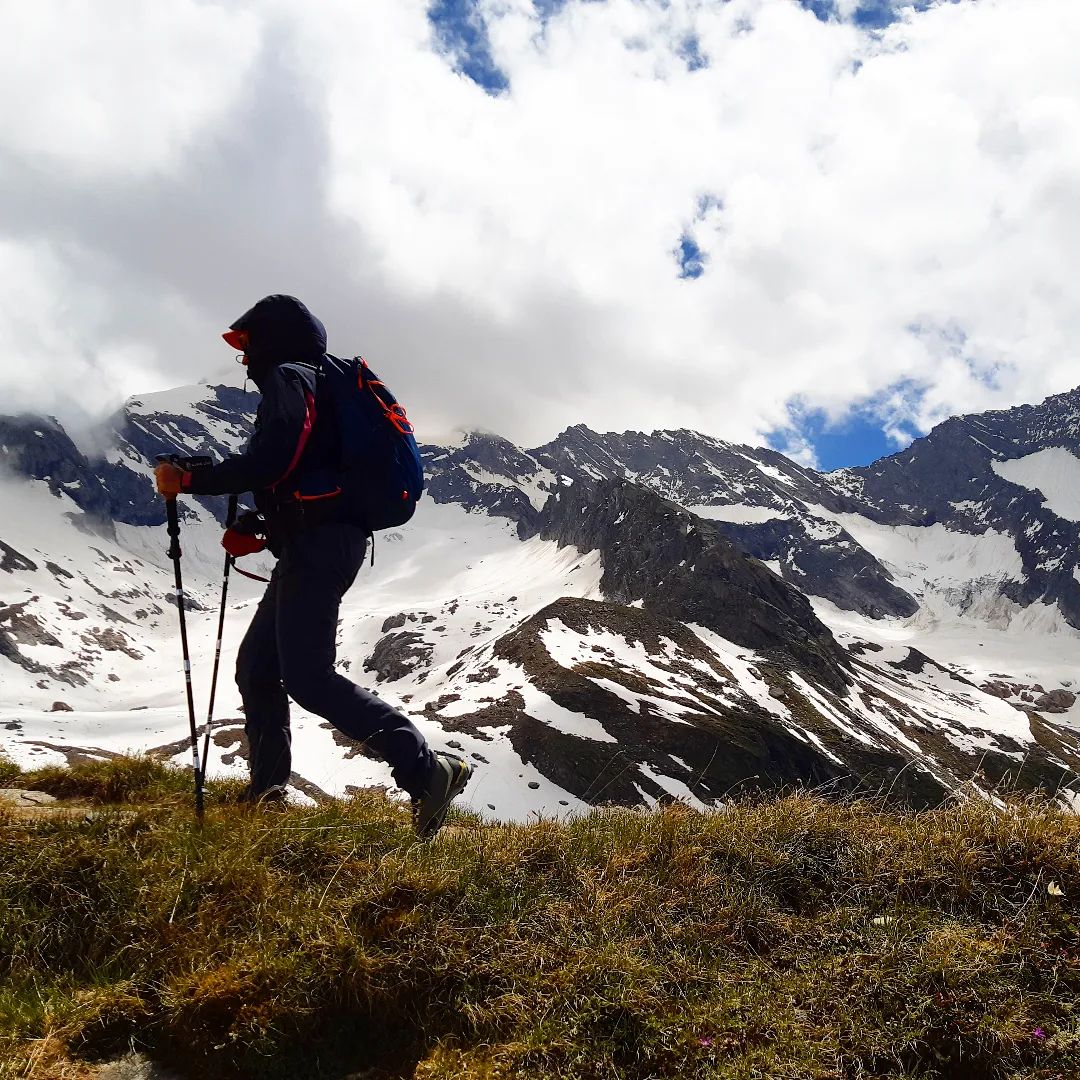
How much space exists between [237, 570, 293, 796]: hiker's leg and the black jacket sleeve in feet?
3.22

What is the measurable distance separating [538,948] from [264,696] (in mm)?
3101

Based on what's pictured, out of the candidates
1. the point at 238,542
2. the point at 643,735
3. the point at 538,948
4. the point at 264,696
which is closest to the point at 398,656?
the point at 643,735

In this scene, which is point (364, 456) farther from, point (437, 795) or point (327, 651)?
point (437, 795)

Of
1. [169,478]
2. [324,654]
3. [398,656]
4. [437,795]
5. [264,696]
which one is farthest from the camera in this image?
[398,656]

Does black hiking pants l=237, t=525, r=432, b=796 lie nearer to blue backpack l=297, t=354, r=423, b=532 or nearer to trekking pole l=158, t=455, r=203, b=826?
blue backpack l=297, t=354, r=423, b=532

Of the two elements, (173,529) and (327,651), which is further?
(173,529)

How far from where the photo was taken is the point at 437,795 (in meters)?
4.67

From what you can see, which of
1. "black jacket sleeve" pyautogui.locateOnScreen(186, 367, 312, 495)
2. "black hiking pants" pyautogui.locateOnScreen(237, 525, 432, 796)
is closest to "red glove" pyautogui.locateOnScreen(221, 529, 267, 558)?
"black hiking pants" pyautogui.locateOnScreen(237, 525, 432, 796)

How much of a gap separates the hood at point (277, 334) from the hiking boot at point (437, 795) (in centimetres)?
305

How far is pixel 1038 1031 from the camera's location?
2.94 metres

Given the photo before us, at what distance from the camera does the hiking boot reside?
4.53 metres

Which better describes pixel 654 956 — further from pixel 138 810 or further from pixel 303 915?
pixel 138 810

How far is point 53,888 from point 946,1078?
4140 millimetres

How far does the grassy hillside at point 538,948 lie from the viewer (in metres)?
2.87
